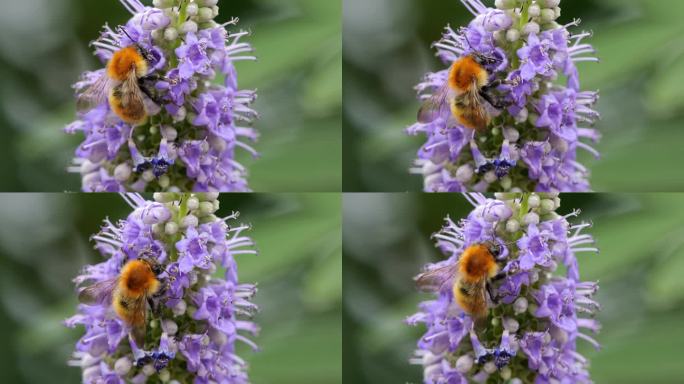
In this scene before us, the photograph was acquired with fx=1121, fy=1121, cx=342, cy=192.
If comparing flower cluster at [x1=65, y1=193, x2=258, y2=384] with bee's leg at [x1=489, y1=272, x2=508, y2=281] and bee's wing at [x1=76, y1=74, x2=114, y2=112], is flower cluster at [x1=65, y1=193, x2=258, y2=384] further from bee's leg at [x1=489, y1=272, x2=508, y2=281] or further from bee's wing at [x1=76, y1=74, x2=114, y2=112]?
bee's leg at [x1=489, y1=272, x2=508, y2=281]

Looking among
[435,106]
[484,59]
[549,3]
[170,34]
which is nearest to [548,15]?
[549,3]

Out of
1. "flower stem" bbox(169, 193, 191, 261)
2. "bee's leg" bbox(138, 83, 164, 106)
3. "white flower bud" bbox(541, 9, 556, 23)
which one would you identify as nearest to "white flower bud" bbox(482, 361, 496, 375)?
"flower stem" bbox(169, 193, 191, 261)

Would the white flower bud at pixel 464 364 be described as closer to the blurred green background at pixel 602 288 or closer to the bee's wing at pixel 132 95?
the blurred green background at pixel 602 288

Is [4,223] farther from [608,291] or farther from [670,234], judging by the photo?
[670,234]

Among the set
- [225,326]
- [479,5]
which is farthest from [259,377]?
[479,5]

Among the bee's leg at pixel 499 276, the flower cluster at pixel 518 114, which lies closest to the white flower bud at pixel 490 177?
the flower cluster at pixel 518 114

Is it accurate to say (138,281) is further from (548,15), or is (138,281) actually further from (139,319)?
(548,15)
